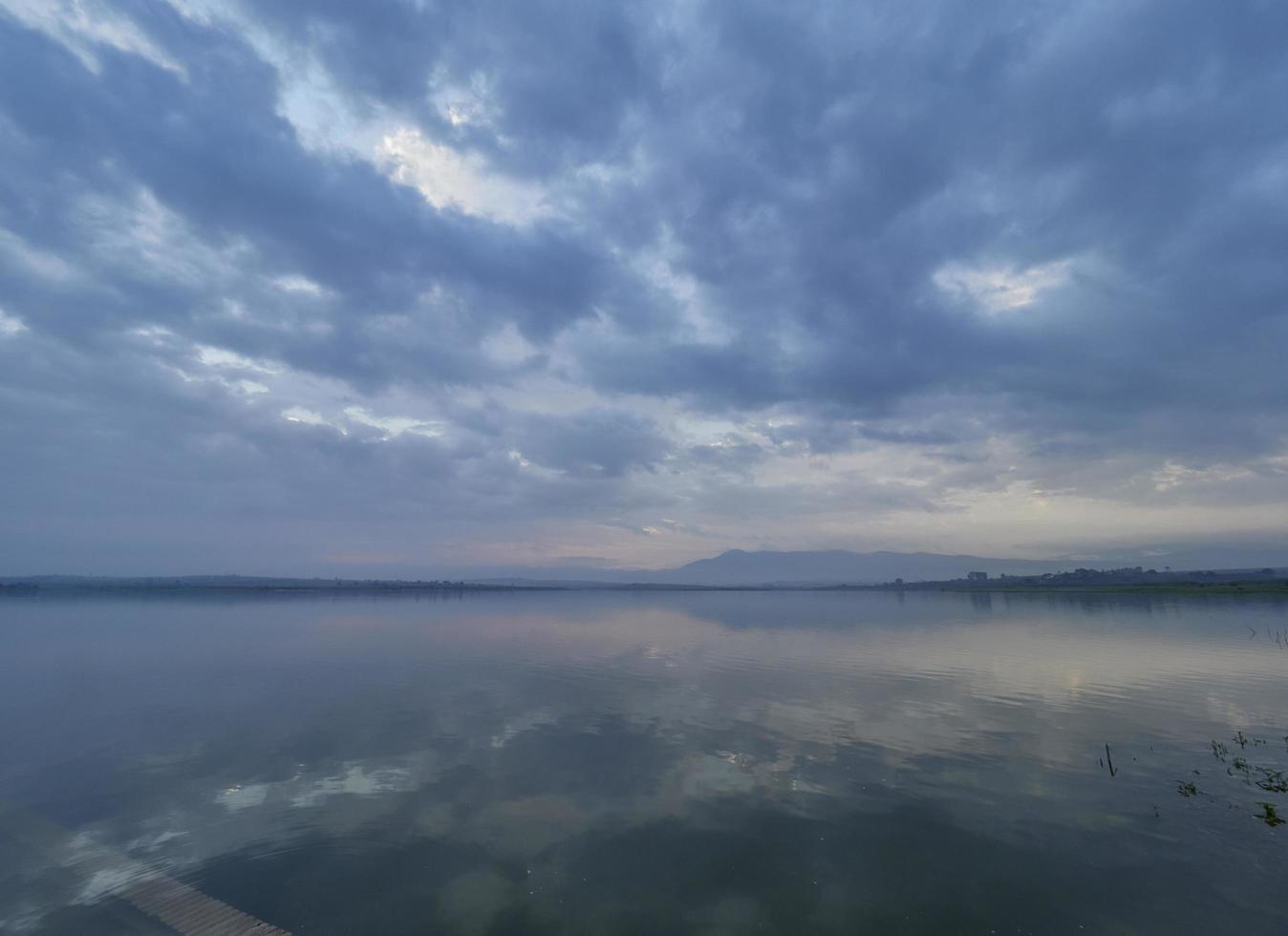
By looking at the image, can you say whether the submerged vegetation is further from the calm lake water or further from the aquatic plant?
the calm lake water

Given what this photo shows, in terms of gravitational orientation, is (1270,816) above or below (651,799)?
above

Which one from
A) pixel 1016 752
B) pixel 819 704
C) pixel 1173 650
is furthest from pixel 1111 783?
pixel 1173 650

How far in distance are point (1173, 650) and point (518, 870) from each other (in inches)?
3107

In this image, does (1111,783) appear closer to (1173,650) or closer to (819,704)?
(819,704)

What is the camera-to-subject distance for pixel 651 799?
2281 centimetres

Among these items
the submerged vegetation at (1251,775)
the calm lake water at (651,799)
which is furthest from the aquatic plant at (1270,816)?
the calm lake water at (651,799)

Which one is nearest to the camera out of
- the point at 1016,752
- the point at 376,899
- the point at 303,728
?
the point at 376,899

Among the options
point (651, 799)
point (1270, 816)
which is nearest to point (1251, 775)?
point (1270, 816)

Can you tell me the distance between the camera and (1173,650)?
208 ft

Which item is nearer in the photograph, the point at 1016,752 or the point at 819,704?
the point at 1016,752

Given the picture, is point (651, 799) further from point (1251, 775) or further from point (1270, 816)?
point (1251, 775)

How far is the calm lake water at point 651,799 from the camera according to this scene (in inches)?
623

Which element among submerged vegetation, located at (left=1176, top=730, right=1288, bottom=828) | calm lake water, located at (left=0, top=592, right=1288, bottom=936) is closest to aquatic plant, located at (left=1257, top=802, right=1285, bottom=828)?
submerged vegetation, located at (left=1176, top=730, right=1288, bottom=828)

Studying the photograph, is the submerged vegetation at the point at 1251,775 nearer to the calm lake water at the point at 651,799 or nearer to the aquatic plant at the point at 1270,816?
the aquatic plant at the point at 1270,816
